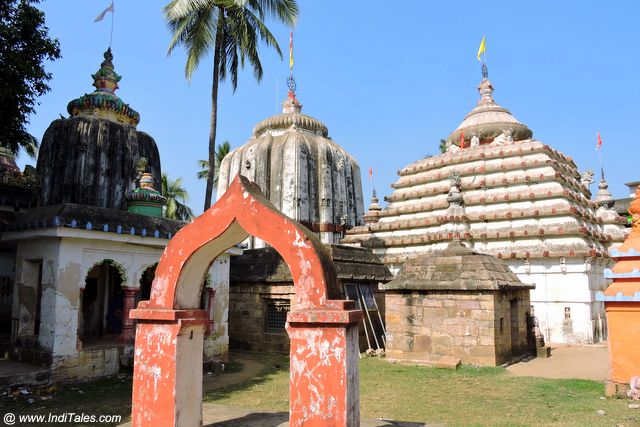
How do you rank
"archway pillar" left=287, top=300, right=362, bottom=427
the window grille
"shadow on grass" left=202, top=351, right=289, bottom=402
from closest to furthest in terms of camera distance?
"archway pillar" left=287, top=300, right=362, bottom=427, "shadow on grass" left=202, top=351, right=289, bottom=402, the window grille

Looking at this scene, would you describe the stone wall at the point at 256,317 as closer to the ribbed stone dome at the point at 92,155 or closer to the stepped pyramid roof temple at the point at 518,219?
the ribbed stone dome at the point at 92,155

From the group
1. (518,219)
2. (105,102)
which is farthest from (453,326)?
(105,102)

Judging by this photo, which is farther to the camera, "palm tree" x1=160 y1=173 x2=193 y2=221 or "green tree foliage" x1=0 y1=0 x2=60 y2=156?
"palm tree" x1=160 y1=173 x2=193 y2=221

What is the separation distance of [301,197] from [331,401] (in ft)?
75.2

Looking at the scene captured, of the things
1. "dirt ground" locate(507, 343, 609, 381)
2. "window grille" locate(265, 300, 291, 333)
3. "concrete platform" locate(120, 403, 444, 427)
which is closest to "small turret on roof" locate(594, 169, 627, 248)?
"dirt ground" locate(507, 343, 609, 381)

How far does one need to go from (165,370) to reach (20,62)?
32.5 feet

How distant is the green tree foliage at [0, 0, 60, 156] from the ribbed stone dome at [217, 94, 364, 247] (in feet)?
49.9

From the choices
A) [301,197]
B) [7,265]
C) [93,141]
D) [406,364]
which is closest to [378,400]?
[406,364]

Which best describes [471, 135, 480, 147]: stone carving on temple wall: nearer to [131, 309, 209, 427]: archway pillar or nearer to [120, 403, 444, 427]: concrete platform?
[120, 403, 444, 427]: concrete platform

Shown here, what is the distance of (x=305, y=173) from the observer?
28250 mm

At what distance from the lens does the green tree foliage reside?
38.8 ft

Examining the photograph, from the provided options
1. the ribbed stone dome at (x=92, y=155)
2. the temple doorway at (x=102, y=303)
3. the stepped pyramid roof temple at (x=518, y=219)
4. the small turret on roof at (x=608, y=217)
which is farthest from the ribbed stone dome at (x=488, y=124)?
the temple doorway at (x=102, y=303)

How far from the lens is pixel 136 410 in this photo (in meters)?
5.64

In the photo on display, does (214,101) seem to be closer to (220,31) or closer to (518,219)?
(220,31)
